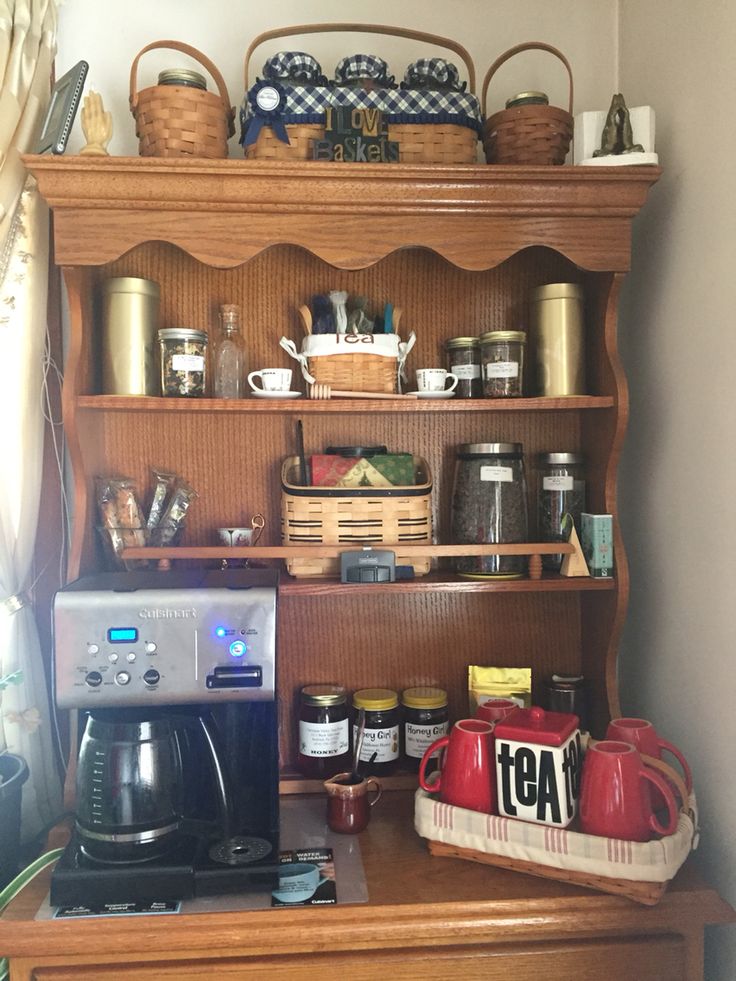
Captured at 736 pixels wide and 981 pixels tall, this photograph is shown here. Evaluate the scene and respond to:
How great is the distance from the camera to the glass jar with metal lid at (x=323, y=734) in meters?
1.52

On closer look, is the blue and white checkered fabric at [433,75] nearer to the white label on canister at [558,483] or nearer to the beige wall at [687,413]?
the beige wall at [687,413]

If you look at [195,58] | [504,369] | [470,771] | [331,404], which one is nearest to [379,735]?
[470,771]

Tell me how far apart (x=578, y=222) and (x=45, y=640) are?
132 centimetres

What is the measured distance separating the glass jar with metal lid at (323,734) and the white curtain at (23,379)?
0.50m

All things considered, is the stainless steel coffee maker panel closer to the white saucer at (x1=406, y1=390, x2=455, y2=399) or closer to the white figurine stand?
the white saucer at (x1=406, y1=390, x2=455, y2=399)

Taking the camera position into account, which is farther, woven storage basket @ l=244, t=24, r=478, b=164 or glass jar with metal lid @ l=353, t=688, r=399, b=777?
glass jar with metal lid @ l=353, t=688, r=399, b=777

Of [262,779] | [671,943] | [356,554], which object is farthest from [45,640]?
[671,943]

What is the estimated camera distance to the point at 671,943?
3.81ft

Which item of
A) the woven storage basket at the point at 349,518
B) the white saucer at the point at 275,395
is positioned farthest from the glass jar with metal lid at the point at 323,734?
the white saucer at the point at 275,395

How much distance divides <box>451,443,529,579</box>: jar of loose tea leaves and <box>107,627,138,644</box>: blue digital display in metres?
0.65

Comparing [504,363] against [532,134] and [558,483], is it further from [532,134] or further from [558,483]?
[532,134]

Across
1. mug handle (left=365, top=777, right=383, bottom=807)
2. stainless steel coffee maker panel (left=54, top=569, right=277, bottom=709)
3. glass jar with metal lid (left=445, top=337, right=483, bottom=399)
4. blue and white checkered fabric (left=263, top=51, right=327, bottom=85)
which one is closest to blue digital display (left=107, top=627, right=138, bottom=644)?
stainless steel coffee maker panel (left=54, top=569, right=277, bottom=709)

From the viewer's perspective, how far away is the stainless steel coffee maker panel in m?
1.15

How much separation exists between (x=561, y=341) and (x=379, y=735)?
0.85m
